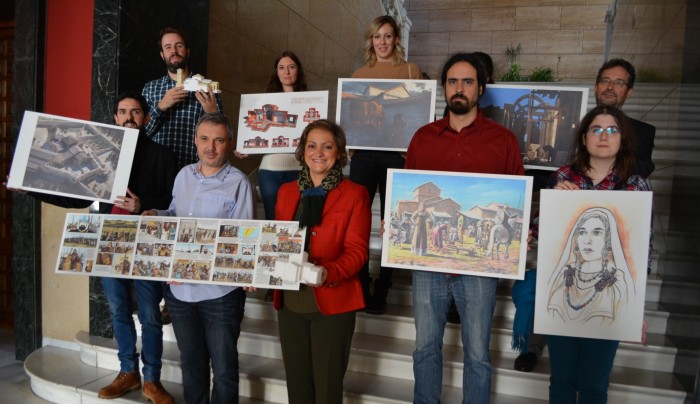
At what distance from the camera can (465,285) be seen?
92.2 inches

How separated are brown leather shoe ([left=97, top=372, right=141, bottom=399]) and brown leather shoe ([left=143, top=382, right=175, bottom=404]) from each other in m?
0.18

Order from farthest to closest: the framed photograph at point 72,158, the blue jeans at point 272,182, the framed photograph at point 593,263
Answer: the blue jeans at point 272,182 < the framed photograph at point 72,158 < the framed photograph at point 593,263

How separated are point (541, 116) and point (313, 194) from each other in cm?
154

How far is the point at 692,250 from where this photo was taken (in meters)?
2.74

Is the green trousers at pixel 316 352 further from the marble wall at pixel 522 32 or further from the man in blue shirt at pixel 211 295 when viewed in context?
the marble wall at pixel 522 32

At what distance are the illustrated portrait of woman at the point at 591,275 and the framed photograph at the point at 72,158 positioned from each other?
87.3 inches

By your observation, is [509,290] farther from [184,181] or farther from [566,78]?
[566,78]

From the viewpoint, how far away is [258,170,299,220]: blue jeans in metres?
3.65

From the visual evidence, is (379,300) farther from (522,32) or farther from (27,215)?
(522,32)

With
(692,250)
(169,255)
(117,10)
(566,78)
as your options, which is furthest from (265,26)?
(566,78)

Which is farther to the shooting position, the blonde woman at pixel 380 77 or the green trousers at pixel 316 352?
the blonde woman at pixel 380 77

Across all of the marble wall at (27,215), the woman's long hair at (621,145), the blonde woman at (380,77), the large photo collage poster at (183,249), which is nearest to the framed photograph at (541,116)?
the blonde woman at (380,77)

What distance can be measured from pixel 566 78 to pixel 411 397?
419 inches

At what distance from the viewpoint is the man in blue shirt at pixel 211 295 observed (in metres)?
2.60
